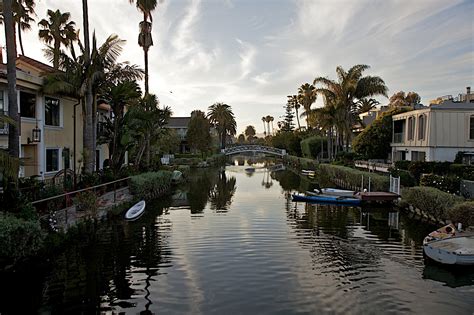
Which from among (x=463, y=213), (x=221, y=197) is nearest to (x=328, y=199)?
(x=221, y=197)

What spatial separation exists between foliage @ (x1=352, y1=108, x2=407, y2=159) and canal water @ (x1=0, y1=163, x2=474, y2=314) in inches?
948

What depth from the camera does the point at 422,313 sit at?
1016 cm

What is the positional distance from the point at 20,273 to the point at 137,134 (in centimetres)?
Answer: 2001

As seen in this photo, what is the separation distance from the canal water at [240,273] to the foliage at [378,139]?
79.0 ft

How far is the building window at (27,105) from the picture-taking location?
2311 cm

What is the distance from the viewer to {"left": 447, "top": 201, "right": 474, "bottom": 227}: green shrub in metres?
17.5

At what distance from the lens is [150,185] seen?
1188 inches

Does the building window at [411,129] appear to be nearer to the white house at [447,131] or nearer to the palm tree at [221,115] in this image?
the white house at [447,131]

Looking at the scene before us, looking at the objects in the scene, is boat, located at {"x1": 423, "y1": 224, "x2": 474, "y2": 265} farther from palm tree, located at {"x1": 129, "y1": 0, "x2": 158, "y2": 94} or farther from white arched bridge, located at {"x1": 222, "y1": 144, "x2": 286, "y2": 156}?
white arched bridge, located at {"x1": 222, "y1": 144, "x2": 286, "y2": 156}

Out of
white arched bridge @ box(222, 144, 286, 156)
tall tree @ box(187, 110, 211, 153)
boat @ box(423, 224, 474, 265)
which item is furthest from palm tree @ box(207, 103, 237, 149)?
boat @ box(423, 224, 474, 265)

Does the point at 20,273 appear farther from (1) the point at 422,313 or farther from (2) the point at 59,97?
(2) the point at 59,97

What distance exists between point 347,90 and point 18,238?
43245mm

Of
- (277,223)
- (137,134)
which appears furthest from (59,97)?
(277,223)

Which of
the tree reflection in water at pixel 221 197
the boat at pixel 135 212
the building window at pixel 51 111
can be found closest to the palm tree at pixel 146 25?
the tree reflection in water at pixel 221 197
